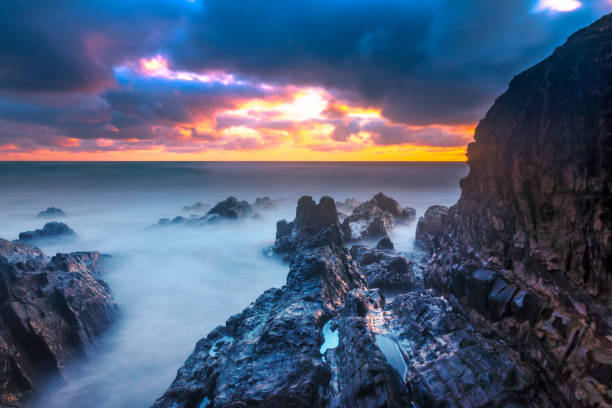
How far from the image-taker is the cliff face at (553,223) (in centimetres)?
377

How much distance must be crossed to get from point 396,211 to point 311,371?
25.8 m

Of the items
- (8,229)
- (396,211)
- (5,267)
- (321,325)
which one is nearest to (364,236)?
(396,211)

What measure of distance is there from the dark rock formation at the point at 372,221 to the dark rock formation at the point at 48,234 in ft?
82.0

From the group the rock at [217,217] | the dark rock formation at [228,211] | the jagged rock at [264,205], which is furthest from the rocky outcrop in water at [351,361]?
the jagged rock at [264,205]

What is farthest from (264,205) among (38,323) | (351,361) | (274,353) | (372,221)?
(351,361)

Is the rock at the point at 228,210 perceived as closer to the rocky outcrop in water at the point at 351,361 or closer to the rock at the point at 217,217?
the rock at the point at 217,217

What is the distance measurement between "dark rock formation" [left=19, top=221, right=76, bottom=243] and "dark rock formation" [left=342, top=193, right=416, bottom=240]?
24986 millimetres

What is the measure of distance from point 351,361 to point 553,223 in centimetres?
417

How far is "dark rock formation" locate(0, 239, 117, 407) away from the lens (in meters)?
7.21

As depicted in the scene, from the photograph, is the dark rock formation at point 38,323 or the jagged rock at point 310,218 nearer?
the dark rock formation at point 38,323

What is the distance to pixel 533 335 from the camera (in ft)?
14.0

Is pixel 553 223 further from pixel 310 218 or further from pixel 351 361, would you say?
pixel 310 218

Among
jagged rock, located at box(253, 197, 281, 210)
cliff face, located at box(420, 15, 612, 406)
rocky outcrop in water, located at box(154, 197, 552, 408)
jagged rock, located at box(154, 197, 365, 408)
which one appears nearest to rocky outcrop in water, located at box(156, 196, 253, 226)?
jagged rock, located at box(253, 197, 281, 210)

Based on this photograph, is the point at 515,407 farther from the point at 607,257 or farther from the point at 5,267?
the point at 5,267
